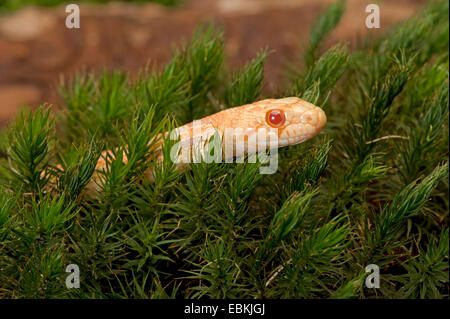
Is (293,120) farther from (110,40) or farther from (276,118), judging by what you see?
(110,40)

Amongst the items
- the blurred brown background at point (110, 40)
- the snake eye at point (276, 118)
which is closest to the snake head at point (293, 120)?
the snake eye at point (276, 118)

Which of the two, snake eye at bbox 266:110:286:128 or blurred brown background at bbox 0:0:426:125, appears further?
blurred brown background at bbox 0:0:426:125

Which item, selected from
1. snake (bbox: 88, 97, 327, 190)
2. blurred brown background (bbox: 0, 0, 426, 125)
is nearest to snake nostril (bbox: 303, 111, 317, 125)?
snake (bbox: 88, 97, 327, 190)

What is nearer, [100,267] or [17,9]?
[100,267]

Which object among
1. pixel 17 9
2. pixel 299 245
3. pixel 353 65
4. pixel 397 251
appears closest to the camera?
pixel 299 245

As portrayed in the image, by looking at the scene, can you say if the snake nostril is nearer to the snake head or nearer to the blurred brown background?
the snake head

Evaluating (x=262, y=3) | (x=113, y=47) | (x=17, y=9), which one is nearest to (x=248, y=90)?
(x=113, y=47)

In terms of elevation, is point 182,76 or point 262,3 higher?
point 262,3

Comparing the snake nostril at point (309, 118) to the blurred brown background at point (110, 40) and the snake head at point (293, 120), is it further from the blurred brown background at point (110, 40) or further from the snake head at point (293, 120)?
the blurred brown background at point (110, 40)
